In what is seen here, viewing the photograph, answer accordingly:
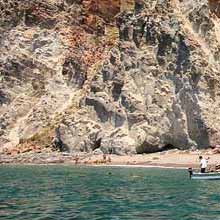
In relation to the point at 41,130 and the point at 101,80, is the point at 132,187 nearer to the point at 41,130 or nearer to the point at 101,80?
the point at 101,80

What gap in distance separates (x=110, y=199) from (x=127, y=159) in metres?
37.9

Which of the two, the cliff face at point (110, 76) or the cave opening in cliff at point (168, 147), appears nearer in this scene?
the cave opening in cliff at point (168, 147)

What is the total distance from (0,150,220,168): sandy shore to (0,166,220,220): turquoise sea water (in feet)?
60.5

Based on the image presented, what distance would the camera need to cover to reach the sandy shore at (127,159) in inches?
2454

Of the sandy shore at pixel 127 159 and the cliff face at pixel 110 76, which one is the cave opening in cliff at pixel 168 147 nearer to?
the cliff face at pixel 110 76

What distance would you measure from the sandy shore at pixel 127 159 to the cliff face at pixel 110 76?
2988 millimetres

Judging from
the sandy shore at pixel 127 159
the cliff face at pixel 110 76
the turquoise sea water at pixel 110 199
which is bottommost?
the turquoise sea water at pixel 110 199

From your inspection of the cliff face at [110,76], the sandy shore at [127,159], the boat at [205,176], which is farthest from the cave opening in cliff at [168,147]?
the boat at [205,176]

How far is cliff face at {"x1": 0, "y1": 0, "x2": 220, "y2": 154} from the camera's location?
73312 mm

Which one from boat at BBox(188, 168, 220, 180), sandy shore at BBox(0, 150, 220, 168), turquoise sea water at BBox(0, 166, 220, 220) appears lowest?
turquoise sea water at BBox(0, 166, 220, 220)

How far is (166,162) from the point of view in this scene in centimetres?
6338

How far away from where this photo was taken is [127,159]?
67562mm

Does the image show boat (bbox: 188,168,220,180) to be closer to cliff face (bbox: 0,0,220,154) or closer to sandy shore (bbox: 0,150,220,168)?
sandy shore (bbox: 0,150,220,168)

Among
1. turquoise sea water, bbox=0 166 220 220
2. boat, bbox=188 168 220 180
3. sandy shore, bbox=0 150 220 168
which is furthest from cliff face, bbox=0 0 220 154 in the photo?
turquoise sea water, bbox=0 166 220 220
